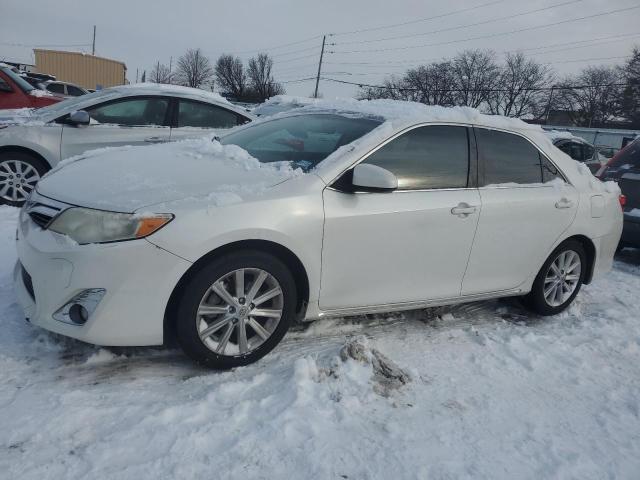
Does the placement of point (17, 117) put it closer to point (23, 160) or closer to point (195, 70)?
point (23, 160)

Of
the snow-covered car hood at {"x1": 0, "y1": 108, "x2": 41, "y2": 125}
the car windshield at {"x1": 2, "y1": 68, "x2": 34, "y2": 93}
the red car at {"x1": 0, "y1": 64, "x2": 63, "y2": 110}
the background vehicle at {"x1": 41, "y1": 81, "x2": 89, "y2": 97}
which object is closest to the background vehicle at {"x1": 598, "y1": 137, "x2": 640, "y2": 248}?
the snow-covered car hood at {"x1": 0, "y1": 108, "x2": 41, "y2": 125}

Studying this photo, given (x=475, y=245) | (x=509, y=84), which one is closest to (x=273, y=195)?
(x=475, y=245)

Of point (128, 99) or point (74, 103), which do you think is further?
point (128, 99)

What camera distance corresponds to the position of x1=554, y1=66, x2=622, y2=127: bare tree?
55.8m

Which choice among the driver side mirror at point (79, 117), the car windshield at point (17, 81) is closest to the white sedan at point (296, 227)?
the driver side mirror at point (79, 117)

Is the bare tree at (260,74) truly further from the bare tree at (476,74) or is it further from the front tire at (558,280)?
the front tire at (558,280)

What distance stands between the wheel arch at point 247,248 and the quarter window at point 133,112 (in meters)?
4.44

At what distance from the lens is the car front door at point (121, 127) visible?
6.16 metres

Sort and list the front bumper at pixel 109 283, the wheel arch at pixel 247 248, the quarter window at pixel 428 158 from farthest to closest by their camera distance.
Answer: the quarter window at pixel 428 158, the wheel arch at pixel 247 248, the front bumper at pixel 109 283

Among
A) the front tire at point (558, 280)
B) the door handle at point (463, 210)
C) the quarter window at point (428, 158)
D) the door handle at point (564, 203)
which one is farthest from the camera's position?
the front tire at point (558, 280)

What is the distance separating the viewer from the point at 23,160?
5977 mm

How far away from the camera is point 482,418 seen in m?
2.70

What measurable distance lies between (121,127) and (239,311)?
448 centimetres

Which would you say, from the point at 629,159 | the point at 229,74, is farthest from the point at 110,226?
the point at 229,74
